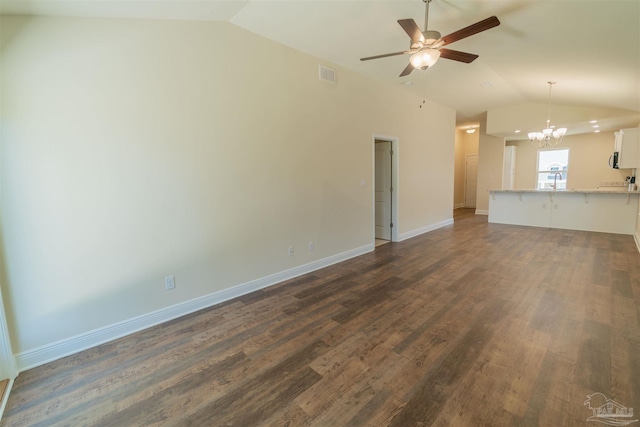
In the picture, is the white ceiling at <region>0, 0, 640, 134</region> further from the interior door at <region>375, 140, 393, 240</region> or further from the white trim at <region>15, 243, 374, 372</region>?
the white trim at <region>15, 243, 374, 372</region>

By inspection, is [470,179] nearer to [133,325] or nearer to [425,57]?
[425,57]

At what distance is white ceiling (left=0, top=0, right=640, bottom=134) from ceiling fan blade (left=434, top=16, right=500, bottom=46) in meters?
0.45

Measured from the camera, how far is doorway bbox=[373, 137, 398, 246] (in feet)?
17.7

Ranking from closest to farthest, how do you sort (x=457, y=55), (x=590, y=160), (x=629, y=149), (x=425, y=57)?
(x=425, y=57)
(x=457, y=55)
(x=629, y=149)
(x=590, y=160)

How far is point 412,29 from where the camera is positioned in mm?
2236

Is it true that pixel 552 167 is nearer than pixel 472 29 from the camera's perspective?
No

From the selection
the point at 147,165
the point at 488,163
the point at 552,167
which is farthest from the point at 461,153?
the point at 147,165

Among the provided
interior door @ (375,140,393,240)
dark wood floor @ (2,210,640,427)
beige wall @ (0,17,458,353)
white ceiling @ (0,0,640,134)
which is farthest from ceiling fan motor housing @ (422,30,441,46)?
interior door @ (375,140,393,240)

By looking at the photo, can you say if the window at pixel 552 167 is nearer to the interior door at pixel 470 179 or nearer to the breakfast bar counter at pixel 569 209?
the interior door at pixel 470 179

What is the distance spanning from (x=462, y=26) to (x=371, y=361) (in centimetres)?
349

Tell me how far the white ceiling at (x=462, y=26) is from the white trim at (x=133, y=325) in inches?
99.8

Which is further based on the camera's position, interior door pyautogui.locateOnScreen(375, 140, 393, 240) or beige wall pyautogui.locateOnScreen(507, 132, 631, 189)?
beige wall pyautogui.locateOnScreen(507, 132, 631, 189)

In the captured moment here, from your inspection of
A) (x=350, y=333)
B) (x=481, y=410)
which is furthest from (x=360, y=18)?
(x=481, y=410)

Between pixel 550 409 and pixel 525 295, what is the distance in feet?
5.77
